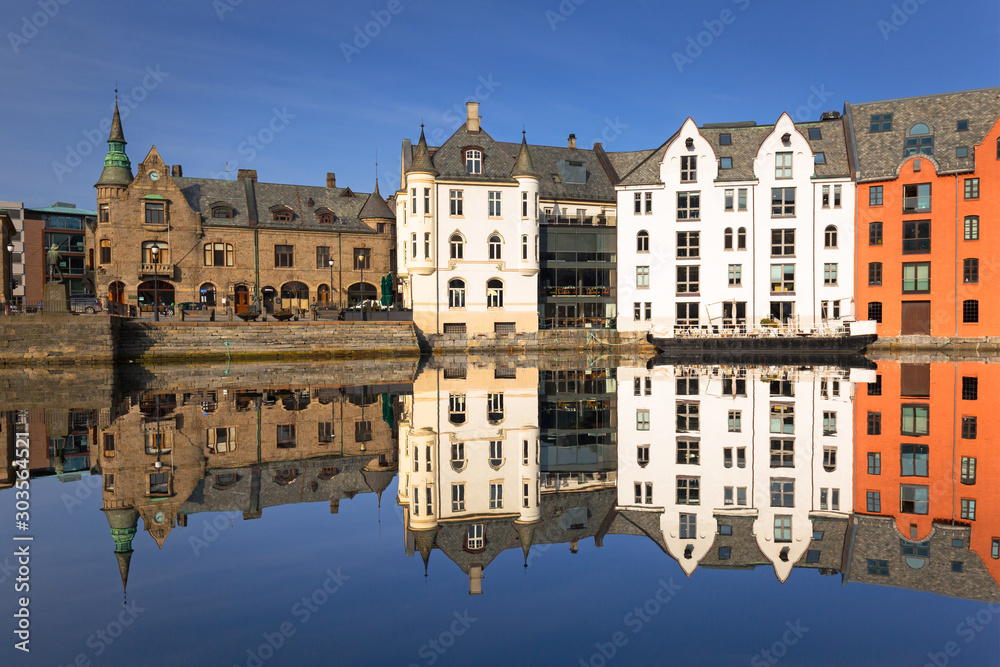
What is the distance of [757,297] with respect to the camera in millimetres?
56688

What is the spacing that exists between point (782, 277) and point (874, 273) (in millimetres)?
6554

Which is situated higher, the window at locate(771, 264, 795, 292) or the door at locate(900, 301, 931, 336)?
the window at locate(771, 264, 795, 292)

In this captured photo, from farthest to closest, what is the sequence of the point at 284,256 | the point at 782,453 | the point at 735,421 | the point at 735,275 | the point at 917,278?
1. the point at 284,256
2. the point at 735,275
3. the point at 917,278
4. the point at 735,421
5. the point at 782,453

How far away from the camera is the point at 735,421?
765 inches

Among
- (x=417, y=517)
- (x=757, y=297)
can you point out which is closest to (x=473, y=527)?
(x=417, y=517)

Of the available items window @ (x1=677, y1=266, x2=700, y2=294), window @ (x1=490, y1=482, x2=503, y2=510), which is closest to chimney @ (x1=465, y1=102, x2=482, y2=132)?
window @ (x1=677, y1=266, x2=700, y2=294)

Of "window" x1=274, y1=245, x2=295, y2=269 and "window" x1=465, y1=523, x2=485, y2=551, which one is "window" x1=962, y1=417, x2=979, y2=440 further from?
"window" x1=274, y1=245, x2=295, y2=269

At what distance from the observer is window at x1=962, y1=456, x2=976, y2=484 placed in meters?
12.5

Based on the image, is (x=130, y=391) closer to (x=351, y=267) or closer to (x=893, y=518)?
(x=893, y=518)

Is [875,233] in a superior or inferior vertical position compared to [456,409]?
superior

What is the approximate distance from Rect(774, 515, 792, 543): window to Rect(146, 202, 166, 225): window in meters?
62.2

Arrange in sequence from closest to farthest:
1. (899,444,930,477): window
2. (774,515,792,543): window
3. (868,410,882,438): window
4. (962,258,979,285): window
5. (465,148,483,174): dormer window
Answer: (774,515,792,543): window < (899,444,930,477): window < (868,410,882,438): window < (962,258,979,285): window < (465,148,483,174): dormer window

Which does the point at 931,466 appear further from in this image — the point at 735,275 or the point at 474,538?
the point at 735,275

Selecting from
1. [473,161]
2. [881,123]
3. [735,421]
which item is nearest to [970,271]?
[881,123]
